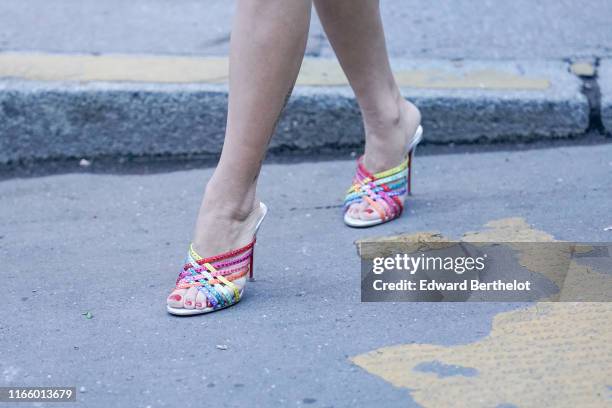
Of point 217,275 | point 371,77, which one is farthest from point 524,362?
point 371,77

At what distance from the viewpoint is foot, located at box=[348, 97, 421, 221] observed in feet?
7.40

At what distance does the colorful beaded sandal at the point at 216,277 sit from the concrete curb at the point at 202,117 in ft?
3.13

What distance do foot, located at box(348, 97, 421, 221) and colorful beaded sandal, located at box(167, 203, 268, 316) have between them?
1.50 feet

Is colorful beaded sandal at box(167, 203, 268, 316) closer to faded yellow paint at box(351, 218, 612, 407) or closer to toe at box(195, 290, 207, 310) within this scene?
toe at box(195, 290, 207, 310)

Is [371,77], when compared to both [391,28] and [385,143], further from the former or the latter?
[391,28]

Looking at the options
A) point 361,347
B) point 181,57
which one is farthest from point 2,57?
point 361,347

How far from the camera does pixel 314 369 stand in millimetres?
1592

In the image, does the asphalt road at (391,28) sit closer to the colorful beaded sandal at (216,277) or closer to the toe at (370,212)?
the toe at (370,212)

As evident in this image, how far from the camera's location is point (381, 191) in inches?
89.7

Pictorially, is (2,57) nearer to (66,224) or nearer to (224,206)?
(66,224)

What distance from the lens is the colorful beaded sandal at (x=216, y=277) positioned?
1.84m

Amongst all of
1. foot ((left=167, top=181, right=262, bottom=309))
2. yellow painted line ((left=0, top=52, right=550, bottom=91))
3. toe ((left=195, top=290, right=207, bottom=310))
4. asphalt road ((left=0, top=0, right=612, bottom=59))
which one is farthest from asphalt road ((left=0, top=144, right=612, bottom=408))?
asphalt road ((left=0, top=0, right=612, bottom=59))

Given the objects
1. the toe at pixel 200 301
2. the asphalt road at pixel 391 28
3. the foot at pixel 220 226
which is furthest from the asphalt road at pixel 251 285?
the asphalt road at pixel 391 28

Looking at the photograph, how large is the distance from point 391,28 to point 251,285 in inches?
67.9
